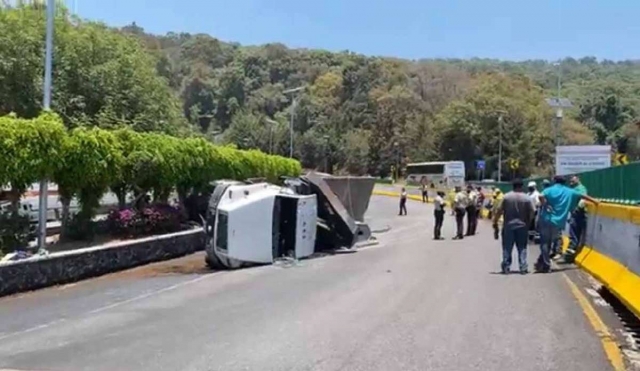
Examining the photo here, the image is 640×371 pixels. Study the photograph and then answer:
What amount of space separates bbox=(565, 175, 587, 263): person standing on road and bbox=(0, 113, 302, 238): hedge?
37.3ft

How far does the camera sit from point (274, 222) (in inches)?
798

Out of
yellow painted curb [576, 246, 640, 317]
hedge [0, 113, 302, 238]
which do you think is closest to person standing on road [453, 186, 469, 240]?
hedge [0, 113, 302, 238]

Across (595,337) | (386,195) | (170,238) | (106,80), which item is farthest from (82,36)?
(386,195)

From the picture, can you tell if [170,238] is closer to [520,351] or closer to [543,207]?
[543,207]

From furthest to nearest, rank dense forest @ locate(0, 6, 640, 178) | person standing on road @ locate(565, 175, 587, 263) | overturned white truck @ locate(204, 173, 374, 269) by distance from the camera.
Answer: dense forest @ locate(0, 6, 640, 178)
overturned white truck @ locate(204, 173, 374, 269)
person standing on road @ locate(565, 175, 587, 263)

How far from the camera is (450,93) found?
445ft

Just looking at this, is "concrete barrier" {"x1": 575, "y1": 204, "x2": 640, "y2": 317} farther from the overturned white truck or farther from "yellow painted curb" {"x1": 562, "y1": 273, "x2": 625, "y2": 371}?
the overturned white truck

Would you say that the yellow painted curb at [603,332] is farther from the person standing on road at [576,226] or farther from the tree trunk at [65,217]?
the tree trunk at [65,217]

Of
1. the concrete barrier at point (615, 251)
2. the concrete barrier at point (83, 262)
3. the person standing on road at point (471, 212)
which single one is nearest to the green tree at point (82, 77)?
the concrete barrier at point (83, 262)

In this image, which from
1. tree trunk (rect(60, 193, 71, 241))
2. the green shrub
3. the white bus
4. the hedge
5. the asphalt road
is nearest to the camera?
the asphalt road

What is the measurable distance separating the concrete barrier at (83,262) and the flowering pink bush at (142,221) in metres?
2.93

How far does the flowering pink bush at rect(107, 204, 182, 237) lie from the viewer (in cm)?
2542

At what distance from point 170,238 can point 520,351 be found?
48.7ft

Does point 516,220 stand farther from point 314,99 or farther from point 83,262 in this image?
point 314,99
